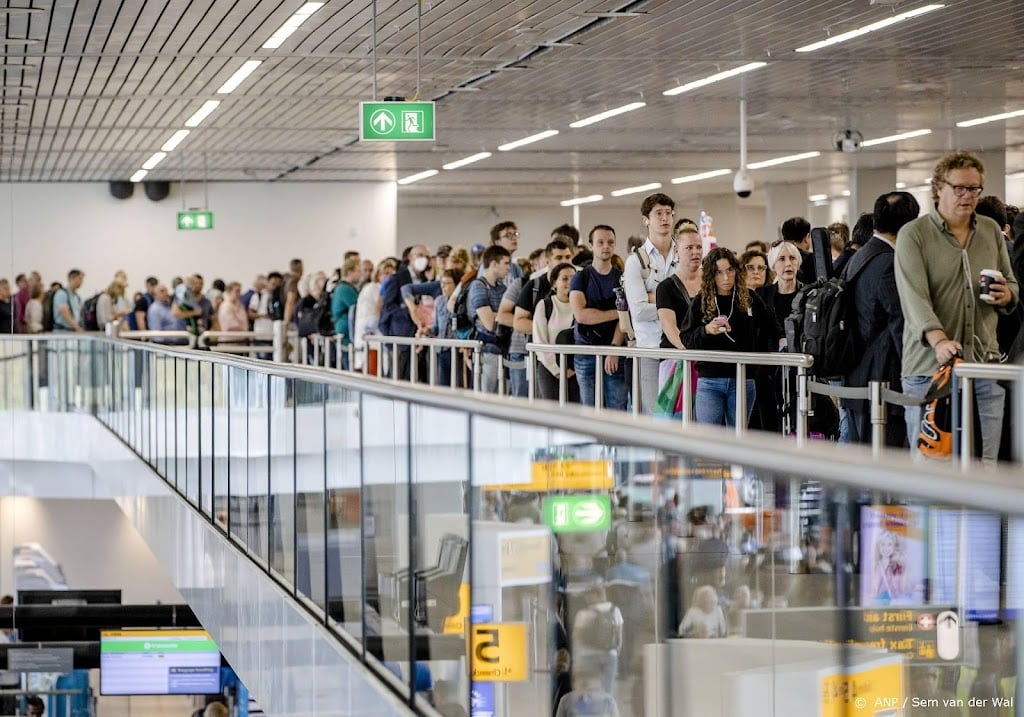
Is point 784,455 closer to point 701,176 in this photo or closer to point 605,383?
point 605,383

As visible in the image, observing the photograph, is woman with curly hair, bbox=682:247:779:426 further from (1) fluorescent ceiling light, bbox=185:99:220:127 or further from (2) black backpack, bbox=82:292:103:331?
(2) black backpack, bbox=82:292:103:331

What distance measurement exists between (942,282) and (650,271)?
9.88ft

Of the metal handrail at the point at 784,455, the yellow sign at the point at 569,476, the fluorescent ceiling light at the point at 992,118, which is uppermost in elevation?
the fluorescent ceiling light at the point at 992,118

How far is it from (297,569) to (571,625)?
3.78 m

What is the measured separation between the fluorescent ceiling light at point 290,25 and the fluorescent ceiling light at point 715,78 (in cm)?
497

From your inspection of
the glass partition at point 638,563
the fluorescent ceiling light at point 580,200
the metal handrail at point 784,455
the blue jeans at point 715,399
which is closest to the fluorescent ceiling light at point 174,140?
the fluorescent ceiling light at point 580,200

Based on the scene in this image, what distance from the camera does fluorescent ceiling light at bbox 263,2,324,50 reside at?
1301cm

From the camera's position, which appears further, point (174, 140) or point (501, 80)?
point (174, 140)

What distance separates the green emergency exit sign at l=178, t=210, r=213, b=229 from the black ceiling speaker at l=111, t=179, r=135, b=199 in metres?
2.68

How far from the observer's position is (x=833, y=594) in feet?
6.81

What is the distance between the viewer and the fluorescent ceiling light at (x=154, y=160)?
25453mm

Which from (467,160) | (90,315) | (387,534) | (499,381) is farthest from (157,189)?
(387,534)

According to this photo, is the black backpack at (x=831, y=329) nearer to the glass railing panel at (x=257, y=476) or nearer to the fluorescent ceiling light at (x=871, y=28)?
the glass railing panel at (x=257, y=476)

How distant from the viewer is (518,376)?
11977 mm
